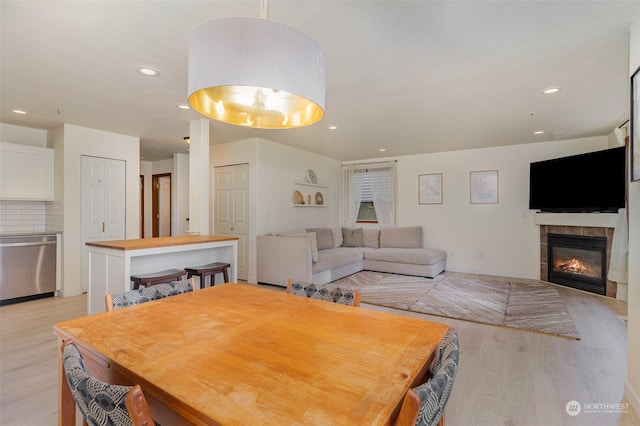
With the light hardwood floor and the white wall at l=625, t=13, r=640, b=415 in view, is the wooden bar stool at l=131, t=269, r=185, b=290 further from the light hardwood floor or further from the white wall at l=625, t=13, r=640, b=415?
the white wall at l=625, t=13, r=640, b=415

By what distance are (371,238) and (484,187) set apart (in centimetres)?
241

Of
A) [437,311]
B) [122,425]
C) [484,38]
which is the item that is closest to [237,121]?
[122,425]

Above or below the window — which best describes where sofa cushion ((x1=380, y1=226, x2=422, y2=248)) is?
below

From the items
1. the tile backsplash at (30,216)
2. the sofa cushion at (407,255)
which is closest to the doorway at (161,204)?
the tile backsplash at (30,216)

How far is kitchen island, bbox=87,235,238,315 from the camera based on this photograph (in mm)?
2881

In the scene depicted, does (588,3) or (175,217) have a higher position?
(588,3)

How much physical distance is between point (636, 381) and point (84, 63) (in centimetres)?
462

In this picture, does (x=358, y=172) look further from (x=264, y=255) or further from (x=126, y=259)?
(x=126, y=259)

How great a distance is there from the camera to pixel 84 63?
259 cm

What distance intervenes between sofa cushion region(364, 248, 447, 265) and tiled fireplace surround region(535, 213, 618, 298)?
1643 mm

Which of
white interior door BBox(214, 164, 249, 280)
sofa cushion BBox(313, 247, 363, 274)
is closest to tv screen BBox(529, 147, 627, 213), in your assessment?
sofa cushion BBox(313, 247, 363, 274)

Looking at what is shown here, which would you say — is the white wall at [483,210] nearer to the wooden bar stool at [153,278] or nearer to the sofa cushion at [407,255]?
the sofa cushion at [407,255]

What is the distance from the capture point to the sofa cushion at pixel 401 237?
6.38 meters

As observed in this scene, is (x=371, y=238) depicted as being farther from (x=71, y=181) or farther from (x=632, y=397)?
(x=71, y=181)
